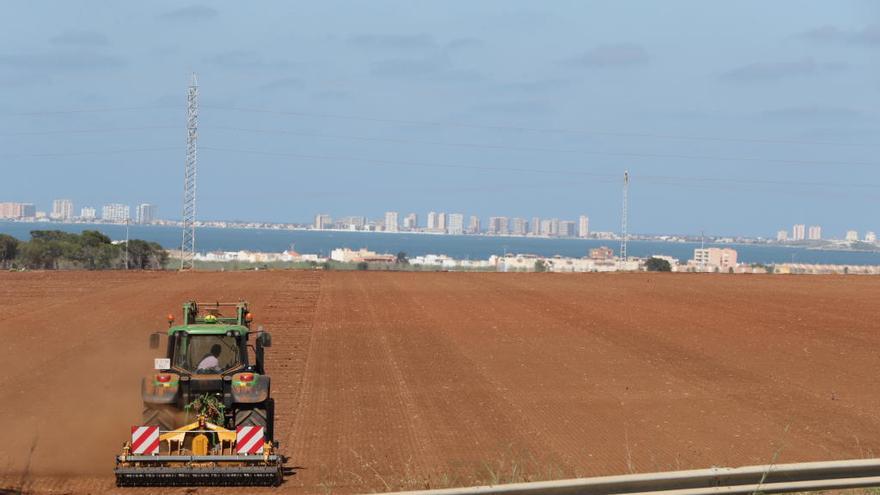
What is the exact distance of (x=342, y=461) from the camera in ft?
56.8

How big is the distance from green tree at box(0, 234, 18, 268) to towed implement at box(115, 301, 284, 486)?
6520 centimetres

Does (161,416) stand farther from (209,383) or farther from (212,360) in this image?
(212,360)

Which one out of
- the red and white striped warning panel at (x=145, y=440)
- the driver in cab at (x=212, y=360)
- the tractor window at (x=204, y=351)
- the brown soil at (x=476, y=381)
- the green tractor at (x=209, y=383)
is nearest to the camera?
the red and white striped warning panel at (x=145, y=440)

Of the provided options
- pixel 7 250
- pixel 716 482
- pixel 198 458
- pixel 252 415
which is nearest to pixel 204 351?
pixel 252 415

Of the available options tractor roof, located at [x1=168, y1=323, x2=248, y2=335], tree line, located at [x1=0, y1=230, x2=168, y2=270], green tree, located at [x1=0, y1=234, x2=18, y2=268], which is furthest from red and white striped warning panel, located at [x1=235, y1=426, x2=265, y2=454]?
green tree, located at [x1=0, y1=234, x2=18, y2=268]

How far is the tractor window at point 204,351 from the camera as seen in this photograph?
51.4ft

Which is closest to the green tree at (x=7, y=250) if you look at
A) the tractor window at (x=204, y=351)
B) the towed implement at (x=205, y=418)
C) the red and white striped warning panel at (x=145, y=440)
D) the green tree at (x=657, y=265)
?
the green tree at (x=657, y=265)

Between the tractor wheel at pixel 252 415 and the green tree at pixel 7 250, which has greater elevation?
the green tree at pixel 7 250

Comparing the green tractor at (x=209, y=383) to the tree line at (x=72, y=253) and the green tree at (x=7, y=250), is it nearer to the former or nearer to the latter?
the tree line at (x=72, y=253)

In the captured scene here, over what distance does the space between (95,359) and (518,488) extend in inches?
813

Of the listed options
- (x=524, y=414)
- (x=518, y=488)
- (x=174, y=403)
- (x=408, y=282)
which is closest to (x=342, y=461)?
(x=174, y=403)

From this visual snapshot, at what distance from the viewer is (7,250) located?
7812 centimetres

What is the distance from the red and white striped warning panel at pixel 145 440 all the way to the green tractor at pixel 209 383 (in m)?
0.74

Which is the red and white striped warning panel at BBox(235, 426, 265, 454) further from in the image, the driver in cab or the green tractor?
the driver in cab
